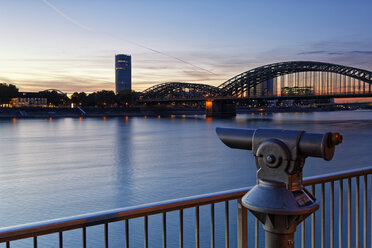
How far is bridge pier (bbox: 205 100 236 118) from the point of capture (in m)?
129

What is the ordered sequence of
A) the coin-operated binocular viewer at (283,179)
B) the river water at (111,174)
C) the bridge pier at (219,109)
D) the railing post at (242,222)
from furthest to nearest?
1. the bridge pier at (219,109)
2. the river water at (111,174)
3. the railing post at (242,222)
4. the coin-operated binocular viewer at (283,179)

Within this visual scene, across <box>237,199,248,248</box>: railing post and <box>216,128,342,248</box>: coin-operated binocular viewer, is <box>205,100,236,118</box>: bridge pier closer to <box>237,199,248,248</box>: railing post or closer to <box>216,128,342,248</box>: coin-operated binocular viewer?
<box>237,199,248,248</box>: railing post

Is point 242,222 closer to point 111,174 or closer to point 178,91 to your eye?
Answer: point 111,174

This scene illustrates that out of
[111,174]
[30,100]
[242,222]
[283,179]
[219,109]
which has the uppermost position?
[30,100]

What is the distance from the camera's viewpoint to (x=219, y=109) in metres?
131

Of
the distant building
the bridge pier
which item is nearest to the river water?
the bridge pier

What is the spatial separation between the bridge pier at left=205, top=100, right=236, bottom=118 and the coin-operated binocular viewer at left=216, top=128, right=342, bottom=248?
125m

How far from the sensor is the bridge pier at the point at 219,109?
12869 cm

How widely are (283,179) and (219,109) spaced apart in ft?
424

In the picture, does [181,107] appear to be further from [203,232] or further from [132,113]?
[203,232]

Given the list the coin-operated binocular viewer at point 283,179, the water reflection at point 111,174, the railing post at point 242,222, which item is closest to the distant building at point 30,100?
the water reflection at point 111,174

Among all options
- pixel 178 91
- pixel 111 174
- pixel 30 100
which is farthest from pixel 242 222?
pixel 30 100

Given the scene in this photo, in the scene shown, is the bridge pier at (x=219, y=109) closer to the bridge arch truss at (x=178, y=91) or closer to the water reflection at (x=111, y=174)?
the bridge arch truss at (x=178, y=91)

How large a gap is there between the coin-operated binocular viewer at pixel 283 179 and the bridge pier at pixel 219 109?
12484 cm
